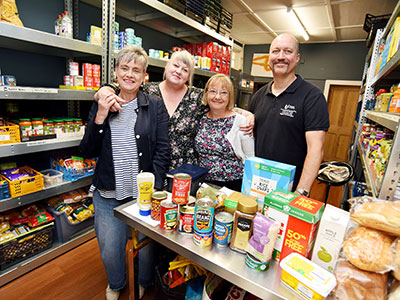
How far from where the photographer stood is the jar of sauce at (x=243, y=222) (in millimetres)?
892

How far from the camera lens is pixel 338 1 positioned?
362cm

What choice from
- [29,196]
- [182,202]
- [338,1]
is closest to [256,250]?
[182,202]

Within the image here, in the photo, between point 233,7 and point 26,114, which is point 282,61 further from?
point 233,7

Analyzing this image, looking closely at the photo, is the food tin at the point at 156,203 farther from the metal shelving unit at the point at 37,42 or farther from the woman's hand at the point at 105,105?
the metal shelving unit at the point at 37,42

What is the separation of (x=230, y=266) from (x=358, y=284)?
0.41m

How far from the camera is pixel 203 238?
0.97 metres

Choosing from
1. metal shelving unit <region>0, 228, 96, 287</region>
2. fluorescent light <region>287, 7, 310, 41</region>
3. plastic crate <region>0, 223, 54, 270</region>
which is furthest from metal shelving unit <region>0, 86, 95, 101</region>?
fluorescent light <region>287, 7, 310, 41</region>

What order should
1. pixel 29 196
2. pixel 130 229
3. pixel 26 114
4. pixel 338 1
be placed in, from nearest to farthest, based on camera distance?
1. pixel 130 229
2. pixel 29 196
3. pixel 26 114
4. pixel 338 1

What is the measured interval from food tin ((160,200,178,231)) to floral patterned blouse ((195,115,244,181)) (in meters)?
0.69

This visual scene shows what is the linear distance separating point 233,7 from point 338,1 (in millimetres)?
1665

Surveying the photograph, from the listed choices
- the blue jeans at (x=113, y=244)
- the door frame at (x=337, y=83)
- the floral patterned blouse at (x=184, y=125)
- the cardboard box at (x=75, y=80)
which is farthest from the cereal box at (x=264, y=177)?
the door frame at (x=337, y=83)

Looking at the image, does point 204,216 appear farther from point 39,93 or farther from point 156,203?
point 39,93

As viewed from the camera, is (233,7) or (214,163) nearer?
(214,163)

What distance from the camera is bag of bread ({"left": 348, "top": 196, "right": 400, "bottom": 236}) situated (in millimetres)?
704
